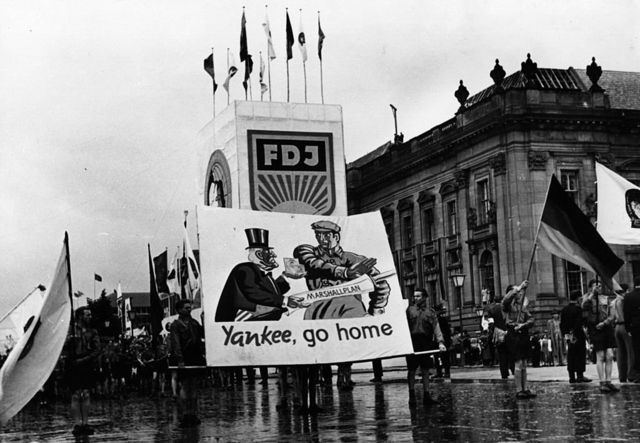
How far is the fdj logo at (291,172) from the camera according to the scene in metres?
33.0

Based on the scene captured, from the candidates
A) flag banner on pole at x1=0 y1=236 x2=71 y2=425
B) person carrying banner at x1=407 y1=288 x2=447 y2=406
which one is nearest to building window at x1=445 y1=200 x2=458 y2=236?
person carrying banner at x1=407 y1=288 x2=447 y2=406

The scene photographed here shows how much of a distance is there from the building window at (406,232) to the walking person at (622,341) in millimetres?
49044

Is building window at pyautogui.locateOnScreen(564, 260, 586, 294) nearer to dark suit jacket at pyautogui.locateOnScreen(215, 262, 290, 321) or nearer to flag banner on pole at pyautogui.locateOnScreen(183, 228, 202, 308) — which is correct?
flag banner on pole at pyautogui.locateOnScreen(183, 228, 202, 308)

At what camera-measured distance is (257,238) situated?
1362 centimetres

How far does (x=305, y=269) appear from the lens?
13.8 m

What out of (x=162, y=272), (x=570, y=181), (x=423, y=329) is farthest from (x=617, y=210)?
(x=570, y=181)

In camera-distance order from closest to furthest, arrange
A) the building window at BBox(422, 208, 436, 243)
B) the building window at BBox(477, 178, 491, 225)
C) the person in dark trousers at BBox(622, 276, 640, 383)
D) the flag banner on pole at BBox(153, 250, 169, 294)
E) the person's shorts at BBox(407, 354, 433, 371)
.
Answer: the person's shorts at BBox(407, 354, 433, 371), the person in dark trousers at BBox(622, 276, 640, 383), the flag banner on pole at BBox(153, 250, 169, 294), the building window at BBox(477, 178, 491, 225), the building window at BBox(422, 208, 436, 243)

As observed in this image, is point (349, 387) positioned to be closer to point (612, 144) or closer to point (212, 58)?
point (212, 58)

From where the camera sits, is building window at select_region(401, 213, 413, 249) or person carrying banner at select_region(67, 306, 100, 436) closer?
person carrying banner at select_region(67, 306, 100, 436)

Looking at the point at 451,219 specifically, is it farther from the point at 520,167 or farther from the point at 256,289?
the point at 256,289

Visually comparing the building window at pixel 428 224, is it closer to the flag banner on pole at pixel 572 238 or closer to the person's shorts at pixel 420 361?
the person's shorts at pixel 420 361

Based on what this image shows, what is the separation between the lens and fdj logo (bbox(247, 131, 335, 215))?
33.0m

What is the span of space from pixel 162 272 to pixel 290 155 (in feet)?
21.5

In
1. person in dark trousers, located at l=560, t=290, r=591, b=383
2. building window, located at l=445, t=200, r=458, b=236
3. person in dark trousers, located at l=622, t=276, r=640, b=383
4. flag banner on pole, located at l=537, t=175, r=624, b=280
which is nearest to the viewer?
flag banner on pole, located at l=537, t=175, r=624, b=280
